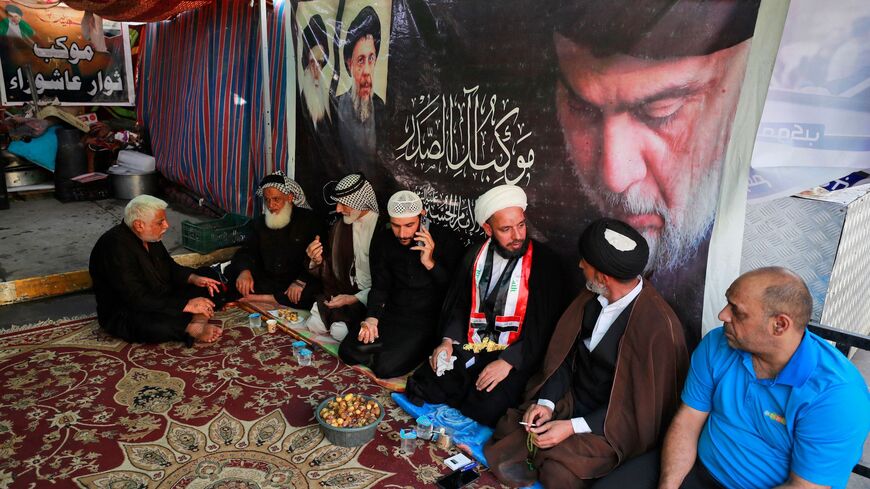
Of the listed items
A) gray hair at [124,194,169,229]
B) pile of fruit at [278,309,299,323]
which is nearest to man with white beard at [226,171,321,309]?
pile of fruit at [278,309,299,323]

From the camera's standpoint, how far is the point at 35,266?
534cm

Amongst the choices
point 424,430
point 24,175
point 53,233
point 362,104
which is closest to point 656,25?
point 424,430

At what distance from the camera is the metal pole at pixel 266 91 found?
5344mm

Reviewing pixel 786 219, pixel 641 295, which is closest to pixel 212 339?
pixel 641 295

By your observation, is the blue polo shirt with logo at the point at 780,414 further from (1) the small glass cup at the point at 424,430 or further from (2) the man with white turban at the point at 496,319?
(1) the small glass cup at the point at 424,430

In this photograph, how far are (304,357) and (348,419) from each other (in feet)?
3.14

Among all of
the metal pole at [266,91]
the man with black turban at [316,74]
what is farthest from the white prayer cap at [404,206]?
the metal pole at [266,91]

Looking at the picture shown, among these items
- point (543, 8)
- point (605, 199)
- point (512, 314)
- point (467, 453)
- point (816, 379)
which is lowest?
point (467, 453)

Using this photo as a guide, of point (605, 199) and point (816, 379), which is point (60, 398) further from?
point (816, 379)

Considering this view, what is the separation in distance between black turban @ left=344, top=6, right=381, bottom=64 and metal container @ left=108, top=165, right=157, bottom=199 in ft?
16.0

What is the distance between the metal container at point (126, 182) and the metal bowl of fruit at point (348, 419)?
6450 millimetres

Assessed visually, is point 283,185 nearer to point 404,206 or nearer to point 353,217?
point 353,217

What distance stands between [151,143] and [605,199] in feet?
25.0

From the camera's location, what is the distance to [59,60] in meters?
8.41
